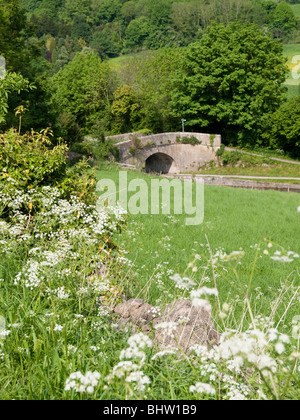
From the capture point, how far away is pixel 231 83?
43594 millimetres

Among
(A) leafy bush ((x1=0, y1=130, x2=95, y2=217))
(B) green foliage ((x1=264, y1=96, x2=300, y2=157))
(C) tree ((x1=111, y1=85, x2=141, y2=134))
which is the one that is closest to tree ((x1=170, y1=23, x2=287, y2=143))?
(B) green foliage ((x1=264, y1=96, x2=300, y2=157))

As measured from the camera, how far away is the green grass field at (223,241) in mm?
7848

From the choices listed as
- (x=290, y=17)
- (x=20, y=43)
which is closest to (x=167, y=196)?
(x=20, y=43)

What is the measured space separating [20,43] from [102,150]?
37.2 feet

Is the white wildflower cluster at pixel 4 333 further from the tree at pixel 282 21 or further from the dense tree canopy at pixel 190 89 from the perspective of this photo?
the tree at pixel 282 21

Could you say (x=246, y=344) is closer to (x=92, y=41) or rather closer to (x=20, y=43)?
(x=20, y=43)

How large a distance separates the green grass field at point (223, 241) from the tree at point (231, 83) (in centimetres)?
2286

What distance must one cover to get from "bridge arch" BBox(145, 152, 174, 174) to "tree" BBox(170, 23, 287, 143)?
15.2ft

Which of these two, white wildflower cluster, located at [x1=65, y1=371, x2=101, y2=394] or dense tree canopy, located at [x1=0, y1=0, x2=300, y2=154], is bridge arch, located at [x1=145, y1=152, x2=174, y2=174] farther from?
white wildflower cluster, located at [x1=65, y1=371, x2=101, y2=394]

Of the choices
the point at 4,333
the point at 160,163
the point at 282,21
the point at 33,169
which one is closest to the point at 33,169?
the point at 33,169

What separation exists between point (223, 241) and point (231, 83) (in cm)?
3429

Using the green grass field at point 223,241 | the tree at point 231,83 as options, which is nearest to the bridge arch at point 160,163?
the tree at point 231,83

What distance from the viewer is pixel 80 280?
4641mm

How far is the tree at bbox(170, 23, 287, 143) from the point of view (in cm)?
4294
